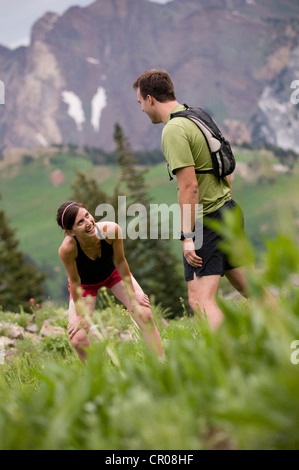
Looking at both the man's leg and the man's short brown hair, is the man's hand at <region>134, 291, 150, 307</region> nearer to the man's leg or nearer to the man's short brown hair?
the man's leg

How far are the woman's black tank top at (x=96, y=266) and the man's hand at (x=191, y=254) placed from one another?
3.59ft

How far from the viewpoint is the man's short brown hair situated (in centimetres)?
435

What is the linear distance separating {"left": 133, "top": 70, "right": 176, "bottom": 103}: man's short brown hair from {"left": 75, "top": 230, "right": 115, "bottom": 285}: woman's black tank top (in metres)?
1.48

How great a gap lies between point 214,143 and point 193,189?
0.46 metres

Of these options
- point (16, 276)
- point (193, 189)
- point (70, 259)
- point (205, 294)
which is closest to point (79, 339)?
point (70, 259)

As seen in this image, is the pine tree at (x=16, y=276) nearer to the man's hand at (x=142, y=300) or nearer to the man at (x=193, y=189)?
the man's hand at (x=142, y=300)

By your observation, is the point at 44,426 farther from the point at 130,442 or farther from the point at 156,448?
the point at 156,448

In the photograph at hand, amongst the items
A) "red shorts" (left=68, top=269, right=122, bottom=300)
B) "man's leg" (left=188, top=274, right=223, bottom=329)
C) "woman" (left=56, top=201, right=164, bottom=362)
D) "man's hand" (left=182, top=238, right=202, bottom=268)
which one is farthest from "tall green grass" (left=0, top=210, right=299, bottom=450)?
"red shorts" (left=68, top=269, right=122, bottom=300)

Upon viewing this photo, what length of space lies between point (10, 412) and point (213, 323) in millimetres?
2026

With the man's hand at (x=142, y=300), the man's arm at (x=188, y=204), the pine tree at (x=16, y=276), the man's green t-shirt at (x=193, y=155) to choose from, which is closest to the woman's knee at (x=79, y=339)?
the man's hand at (x=142, y=300)

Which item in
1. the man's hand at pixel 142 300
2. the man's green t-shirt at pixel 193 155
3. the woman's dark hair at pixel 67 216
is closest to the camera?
the man's green t-shirt at pixel 193 155

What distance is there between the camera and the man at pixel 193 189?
13.3ft

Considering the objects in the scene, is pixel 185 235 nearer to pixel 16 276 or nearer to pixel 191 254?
pixel 191 254

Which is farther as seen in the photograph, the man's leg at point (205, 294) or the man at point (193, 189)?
the man at point (193, 189)
